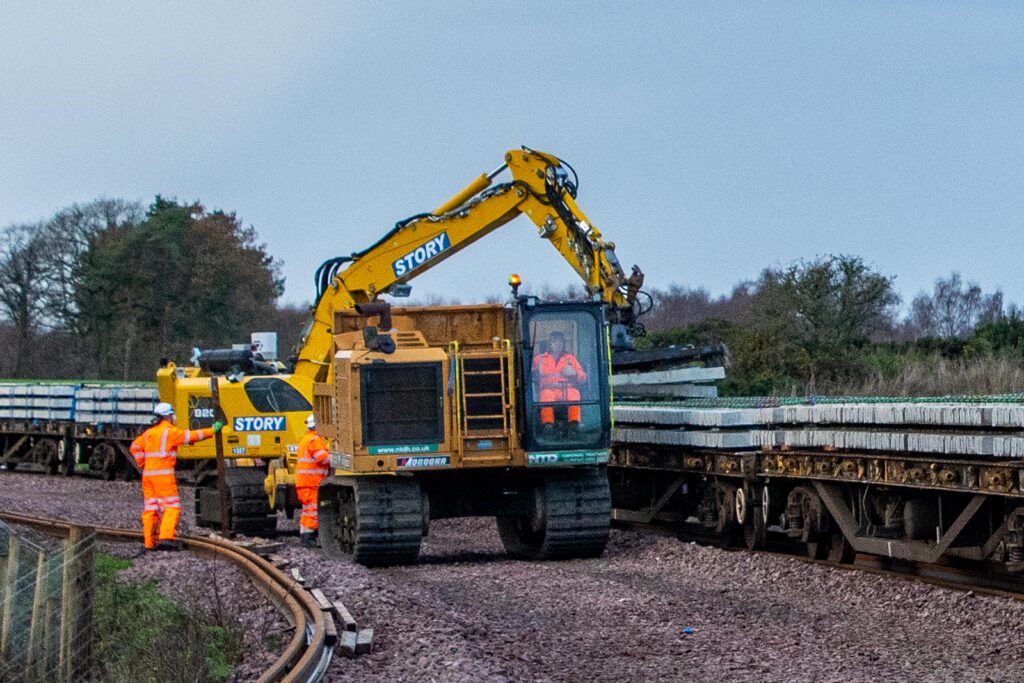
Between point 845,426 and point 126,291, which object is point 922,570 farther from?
point 126,291

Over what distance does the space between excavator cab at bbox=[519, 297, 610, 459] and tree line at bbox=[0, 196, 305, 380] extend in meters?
38.5

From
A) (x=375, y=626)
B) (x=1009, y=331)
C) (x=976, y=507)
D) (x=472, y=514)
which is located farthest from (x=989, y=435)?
(x=1009, y=331)

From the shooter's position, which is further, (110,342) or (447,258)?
(110,342)

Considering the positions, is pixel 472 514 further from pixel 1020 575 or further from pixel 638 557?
pixel 1020 575

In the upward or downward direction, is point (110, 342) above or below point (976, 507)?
above

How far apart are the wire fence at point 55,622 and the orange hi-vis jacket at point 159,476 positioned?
6082 mm

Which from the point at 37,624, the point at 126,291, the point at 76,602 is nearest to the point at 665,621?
the point at 76,602

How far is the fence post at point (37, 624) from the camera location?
11.2 meters

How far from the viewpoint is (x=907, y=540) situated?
48.0 ft

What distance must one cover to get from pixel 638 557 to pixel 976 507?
5.07 meters

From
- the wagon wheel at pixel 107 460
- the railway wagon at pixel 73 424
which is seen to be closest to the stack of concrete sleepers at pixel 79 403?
the railway wagon at pixel 73 424

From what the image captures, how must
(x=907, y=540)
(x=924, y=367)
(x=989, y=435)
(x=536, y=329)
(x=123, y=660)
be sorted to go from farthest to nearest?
(x=924, y=367) < (x=536, y=329) < (x=907, y=540) < (x=989, y=435) < (x=123, y=660)

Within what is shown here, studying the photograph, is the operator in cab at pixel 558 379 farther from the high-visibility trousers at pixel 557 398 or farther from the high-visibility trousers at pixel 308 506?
the high-visibility trousers at pixel 308 506

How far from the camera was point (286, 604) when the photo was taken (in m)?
12.7
